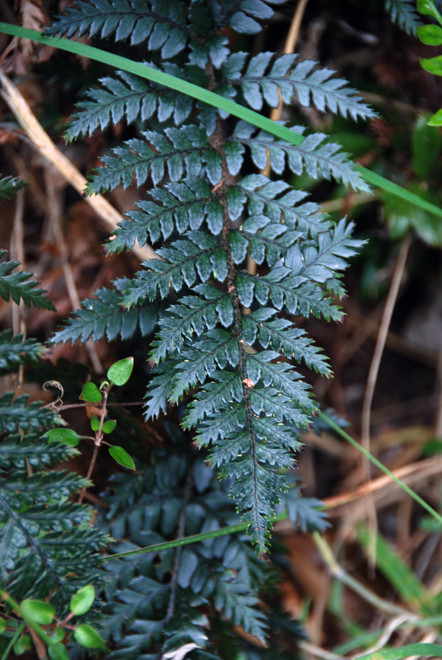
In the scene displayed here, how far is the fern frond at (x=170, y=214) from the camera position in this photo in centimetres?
128

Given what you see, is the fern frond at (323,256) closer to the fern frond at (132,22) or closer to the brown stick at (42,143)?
the brown stick at (42,143)

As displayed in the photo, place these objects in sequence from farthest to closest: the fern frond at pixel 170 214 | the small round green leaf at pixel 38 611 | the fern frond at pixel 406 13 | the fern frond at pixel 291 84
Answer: the fern frond at pixel 406 13 → the fern frond at pixel 291 84 → the fern frond at pixel 170 214 → the small round green leaf at pixel 38 611

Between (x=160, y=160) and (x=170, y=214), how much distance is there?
17 centimetres

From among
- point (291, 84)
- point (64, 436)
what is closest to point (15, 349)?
point (64, 436)

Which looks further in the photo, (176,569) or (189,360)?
(176,569)

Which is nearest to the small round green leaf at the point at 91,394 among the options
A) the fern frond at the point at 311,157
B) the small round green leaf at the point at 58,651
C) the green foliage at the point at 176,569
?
the green foliage at the point at 176,569

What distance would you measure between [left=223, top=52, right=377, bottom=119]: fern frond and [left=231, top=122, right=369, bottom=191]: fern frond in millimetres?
92

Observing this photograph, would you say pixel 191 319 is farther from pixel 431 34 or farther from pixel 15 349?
pixel 431 34

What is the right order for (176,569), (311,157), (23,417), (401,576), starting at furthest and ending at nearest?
(401,576) → (176,569) → (311,157) → (23,417)

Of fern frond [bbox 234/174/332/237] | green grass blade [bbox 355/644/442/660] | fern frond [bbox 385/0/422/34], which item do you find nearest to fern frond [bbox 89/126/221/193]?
fern frond [bbox 234/174/332/237]

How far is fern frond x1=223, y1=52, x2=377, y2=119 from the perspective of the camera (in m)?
1.38

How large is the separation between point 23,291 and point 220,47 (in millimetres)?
913

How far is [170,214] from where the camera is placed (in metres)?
1.33

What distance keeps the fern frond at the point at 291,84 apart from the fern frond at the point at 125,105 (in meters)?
Result: 0.18
